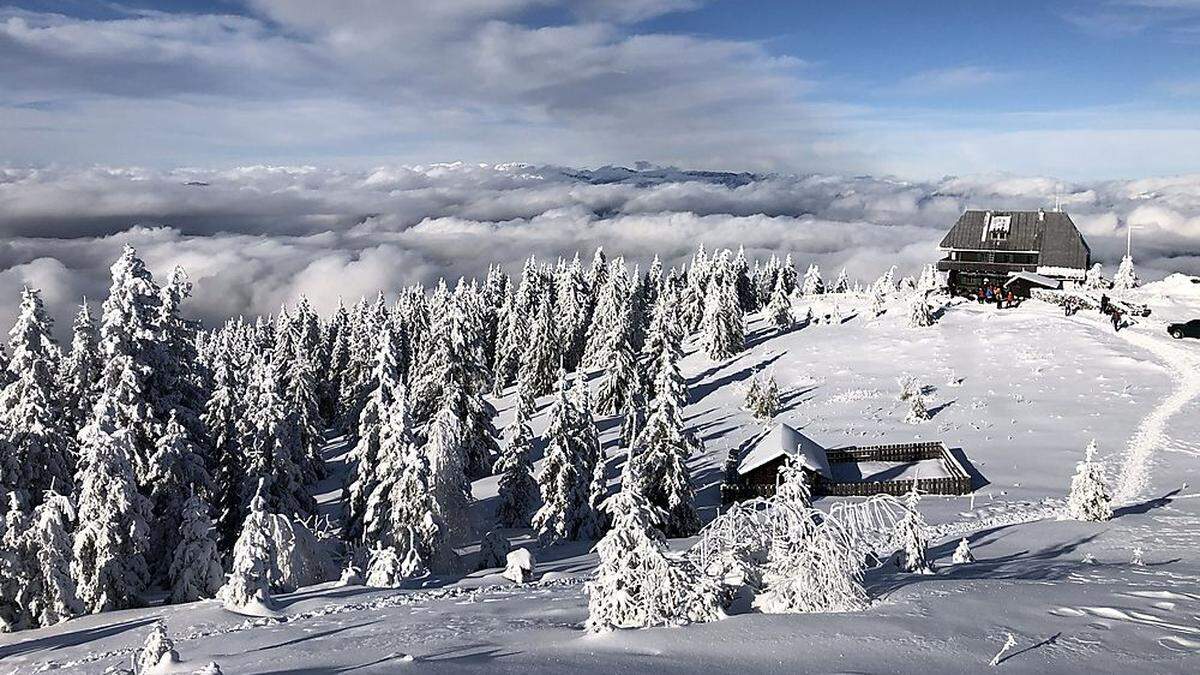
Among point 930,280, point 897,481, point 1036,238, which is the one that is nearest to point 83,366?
point 897,481

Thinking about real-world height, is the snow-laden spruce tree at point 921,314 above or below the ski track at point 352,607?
above

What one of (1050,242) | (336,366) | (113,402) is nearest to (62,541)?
(113,402)

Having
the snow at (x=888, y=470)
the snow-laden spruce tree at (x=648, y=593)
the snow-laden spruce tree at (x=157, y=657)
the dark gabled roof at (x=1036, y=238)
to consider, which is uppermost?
the dark gabled roof at (x=1036, y=238)

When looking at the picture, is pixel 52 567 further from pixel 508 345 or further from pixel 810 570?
pixel 508 345

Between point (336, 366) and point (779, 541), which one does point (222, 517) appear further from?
point (336, 366)

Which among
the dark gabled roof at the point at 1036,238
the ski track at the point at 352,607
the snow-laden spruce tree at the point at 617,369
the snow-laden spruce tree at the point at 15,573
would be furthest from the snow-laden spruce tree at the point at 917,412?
the snow-laden spruce tree at the point at 15,573

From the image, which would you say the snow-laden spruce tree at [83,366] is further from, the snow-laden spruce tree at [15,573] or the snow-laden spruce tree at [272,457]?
the snow-laden spruce tree at [272,457]
